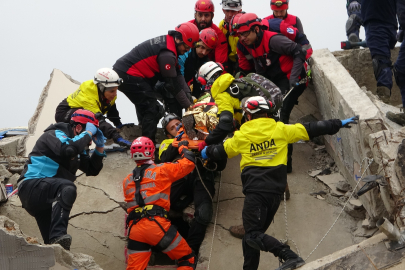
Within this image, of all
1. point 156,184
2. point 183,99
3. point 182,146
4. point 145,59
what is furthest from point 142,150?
point 145,59

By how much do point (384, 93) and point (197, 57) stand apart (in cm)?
288

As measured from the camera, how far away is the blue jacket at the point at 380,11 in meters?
7.38

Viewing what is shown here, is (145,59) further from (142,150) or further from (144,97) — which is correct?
(142,150)

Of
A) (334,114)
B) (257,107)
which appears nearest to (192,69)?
(334,114)

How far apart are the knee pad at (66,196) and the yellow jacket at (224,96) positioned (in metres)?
1.97

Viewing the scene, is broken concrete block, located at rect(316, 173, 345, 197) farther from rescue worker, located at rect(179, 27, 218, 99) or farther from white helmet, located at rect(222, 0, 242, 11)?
white helmet, located at rect(222, 0, 242, 11)

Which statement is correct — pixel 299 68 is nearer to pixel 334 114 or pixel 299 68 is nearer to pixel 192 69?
pixel 334 114

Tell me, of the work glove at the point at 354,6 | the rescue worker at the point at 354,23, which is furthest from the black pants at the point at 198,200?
the work glove at the point at 354,6

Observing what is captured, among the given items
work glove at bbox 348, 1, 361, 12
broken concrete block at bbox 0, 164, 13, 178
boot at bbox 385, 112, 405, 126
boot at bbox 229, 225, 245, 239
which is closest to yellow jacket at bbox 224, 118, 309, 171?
boot at bbox 229, 225, 245, 239

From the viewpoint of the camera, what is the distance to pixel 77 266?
4.93 meters

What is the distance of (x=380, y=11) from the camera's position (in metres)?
7.41

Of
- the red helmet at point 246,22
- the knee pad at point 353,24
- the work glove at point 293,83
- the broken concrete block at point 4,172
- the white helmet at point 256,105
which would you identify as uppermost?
the red helmet at point 246,22

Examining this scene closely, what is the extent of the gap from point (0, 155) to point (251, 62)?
4135mm

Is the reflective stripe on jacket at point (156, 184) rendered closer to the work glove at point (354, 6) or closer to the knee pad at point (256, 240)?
the knee pad at point (256, 240)
